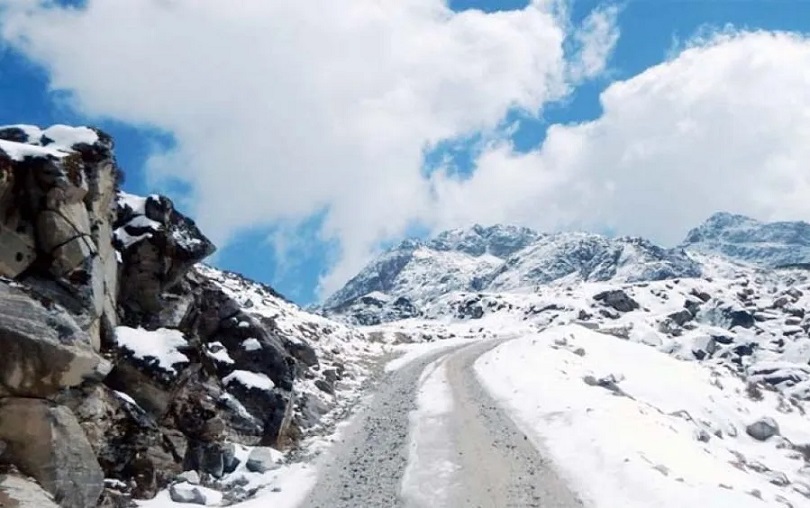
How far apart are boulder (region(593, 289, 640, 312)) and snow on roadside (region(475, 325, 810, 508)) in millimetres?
71700

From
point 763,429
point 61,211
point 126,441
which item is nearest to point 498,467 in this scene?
point 126,441

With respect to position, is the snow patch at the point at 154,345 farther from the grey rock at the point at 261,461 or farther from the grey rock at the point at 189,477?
the grey rock at the point at 261,461

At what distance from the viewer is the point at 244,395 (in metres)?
26.3

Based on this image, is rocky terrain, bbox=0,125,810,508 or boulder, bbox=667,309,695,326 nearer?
rocky terrain, bbox=0,125,810,508

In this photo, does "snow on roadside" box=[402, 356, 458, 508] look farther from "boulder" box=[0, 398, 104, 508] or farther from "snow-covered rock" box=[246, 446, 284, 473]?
"boulder" box=[0, 398, 104, 508]

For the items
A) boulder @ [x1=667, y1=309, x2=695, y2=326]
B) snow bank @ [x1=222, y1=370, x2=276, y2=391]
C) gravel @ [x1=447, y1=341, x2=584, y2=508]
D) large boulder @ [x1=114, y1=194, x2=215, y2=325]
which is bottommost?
gravel @ [x1=447, y1=341, x2=584, y2=508]

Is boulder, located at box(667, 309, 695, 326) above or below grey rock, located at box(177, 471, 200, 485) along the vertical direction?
above

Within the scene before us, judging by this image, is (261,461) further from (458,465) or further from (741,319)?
(741,319)

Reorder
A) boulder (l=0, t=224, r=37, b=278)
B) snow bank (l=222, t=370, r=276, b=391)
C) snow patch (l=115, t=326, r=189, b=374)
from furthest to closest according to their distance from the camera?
1. snow bank (l=222, t=370, r=276, b=391)
2. snow patch (l=115, t=326, r=189, b=374)
3. boulder (l=0, t=224, r=37, b=278)

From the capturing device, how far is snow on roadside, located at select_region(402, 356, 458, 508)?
1811cm

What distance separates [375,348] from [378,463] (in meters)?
43.7

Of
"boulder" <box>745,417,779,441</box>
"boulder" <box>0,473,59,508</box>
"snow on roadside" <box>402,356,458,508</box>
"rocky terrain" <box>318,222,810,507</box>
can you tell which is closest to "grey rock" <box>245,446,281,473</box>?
"snow on roadside" <box>402,356,458,508</box>

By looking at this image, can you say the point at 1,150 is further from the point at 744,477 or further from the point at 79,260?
the point at 744,477

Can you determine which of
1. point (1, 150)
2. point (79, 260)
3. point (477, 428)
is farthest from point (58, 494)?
point (477, 428)
